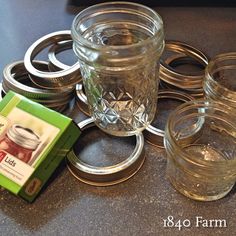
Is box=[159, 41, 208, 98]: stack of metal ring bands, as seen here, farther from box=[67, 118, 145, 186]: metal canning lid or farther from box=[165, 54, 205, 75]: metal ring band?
box=[67, 118, 145, 186]: metal canning lid

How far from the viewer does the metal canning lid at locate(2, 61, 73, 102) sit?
672 mm

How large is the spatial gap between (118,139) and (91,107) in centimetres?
7

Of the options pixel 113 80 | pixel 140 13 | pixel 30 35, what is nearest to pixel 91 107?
pixel 113 80

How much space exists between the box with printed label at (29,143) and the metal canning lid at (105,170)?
0.02 metres

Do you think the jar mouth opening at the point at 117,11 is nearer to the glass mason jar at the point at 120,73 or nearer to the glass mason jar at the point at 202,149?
the glass mason jar at the point at 120,73

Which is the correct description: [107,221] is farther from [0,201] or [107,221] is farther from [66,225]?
[0,201]

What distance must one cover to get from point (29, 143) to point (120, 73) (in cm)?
17

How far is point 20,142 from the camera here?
578mm

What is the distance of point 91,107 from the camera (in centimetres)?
67

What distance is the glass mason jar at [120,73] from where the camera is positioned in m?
0.59

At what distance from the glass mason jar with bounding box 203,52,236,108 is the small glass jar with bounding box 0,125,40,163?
296 mm

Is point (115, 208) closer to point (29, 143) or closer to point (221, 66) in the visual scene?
point (29, 143)

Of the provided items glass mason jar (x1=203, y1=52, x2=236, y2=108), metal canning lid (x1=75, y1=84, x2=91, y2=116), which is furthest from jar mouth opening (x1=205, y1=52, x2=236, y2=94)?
metal canning lid (x1=75, y1=84, x2=91, y2=116)

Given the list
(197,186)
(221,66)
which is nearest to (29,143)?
(197,186)
